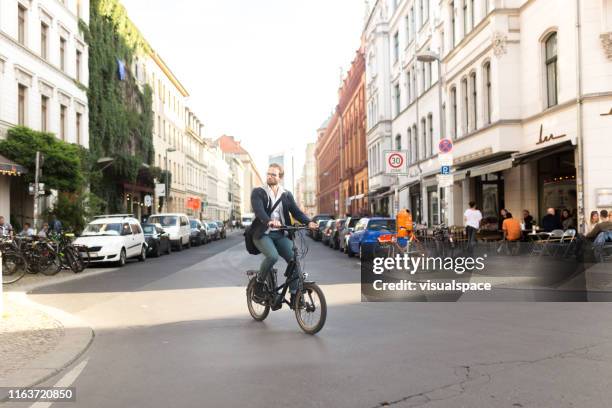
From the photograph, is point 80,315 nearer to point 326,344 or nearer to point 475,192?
point 326,344

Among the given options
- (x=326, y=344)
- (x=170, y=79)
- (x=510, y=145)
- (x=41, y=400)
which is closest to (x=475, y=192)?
(x=510, y=145)

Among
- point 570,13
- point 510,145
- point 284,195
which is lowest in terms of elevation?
point 284,195

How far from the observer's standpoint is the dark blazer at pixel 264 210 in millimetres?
7676

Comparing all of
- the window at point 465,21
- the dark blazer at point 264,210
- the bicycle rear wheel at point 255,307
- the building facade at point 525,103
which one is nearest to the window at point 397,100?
the building facade at point 525,103

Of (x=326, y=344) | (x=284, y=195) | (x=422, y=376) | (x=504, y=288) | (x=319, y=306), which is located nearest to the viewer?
(x=422, y=376)

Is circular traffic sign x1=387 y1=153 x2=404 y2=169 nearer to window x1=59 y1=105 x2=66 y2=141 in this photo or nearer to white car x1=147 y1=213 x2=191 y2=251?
white car x1=147 y1=213 x2=191 y2=251

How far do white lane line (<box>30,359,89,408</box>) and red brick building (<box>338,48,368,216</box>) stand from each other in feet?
159

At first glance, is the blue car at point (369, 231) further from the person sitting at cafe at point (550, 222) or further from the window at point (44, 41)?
the window at point (44, 41)

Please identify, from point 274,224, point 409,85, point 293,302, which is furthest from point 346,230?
point 274,224

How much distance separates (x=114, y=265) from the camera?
21.1 metres

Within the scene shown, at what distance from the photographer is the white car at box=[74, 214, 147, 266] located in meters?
20.0

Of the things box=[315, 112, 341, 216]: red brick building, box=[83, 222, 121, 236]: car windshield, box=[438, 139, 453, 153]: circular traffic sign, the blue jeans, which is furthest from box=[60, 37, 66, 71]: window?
box=[315, 112, 341, 216]: red brick building

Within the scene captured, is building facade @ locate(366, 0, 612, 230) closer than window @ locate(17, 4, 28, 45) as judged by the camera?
Yes

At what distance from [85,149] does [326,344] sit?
2989 cm
